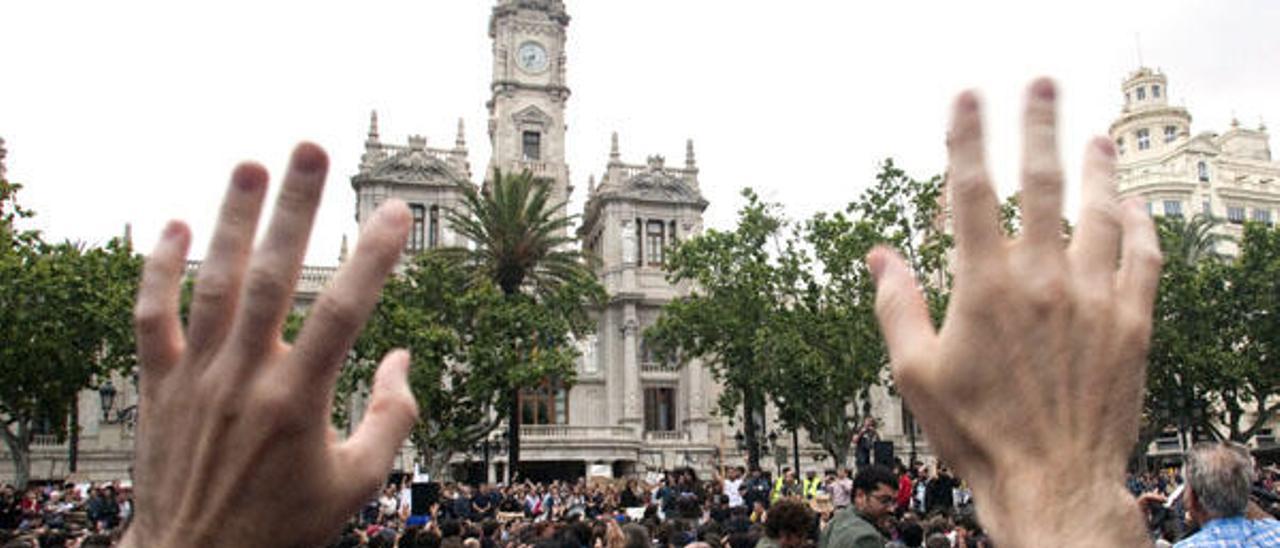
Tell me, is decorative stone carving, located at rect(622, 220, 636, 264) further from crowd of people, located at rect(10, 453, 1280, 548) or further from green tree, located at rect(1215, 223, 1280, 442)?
green tree, located at rect(1215, 223, 1280, 442)

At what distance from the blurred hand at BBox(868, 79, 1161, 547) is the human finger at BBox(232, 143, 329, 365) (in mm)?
973

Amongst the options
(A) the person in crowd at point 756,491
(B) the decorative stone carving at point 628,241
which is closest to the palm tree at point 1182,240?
(A) the person in crowd at point 756,491

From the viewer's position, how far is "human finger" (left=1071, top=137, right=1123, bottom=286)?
1.65 metres

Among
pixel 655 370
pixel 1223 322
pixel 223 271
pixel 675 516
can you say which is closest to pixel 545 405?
pixel 655 370

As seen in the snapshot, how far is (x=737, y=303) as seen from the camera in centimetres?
3531

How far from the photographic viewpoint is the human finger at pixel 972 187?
163 centimetres

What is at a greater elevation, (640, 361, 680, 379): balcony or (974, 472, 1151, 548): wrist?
(640, 361, 680, 379): balcony

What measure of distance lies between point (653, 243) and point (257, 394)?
49.6 m

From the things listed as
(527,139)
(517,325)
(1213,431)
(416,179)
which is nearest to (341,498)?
(517,325)

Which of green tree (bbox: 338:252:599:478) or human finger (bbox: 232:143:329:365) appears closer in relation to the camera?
human finger (bbox: 232:143:329:365)

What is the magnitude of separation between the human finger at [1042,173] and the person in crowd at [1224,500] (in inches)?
99.2

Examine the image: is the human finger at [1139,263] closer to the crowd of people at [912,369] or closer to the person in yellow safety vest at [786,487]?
the crowd of people at [912,369]

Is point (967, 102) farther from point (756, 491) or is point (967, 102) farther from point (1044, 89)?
point (756, 491)

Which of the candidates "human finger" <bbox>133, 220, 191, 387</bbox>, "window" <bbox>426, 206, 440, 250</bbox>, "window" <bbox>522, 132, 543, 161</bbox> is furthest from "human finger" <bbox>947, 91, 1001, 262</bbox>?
"window" <bbox>522, 132, 543, 161</bbox>
